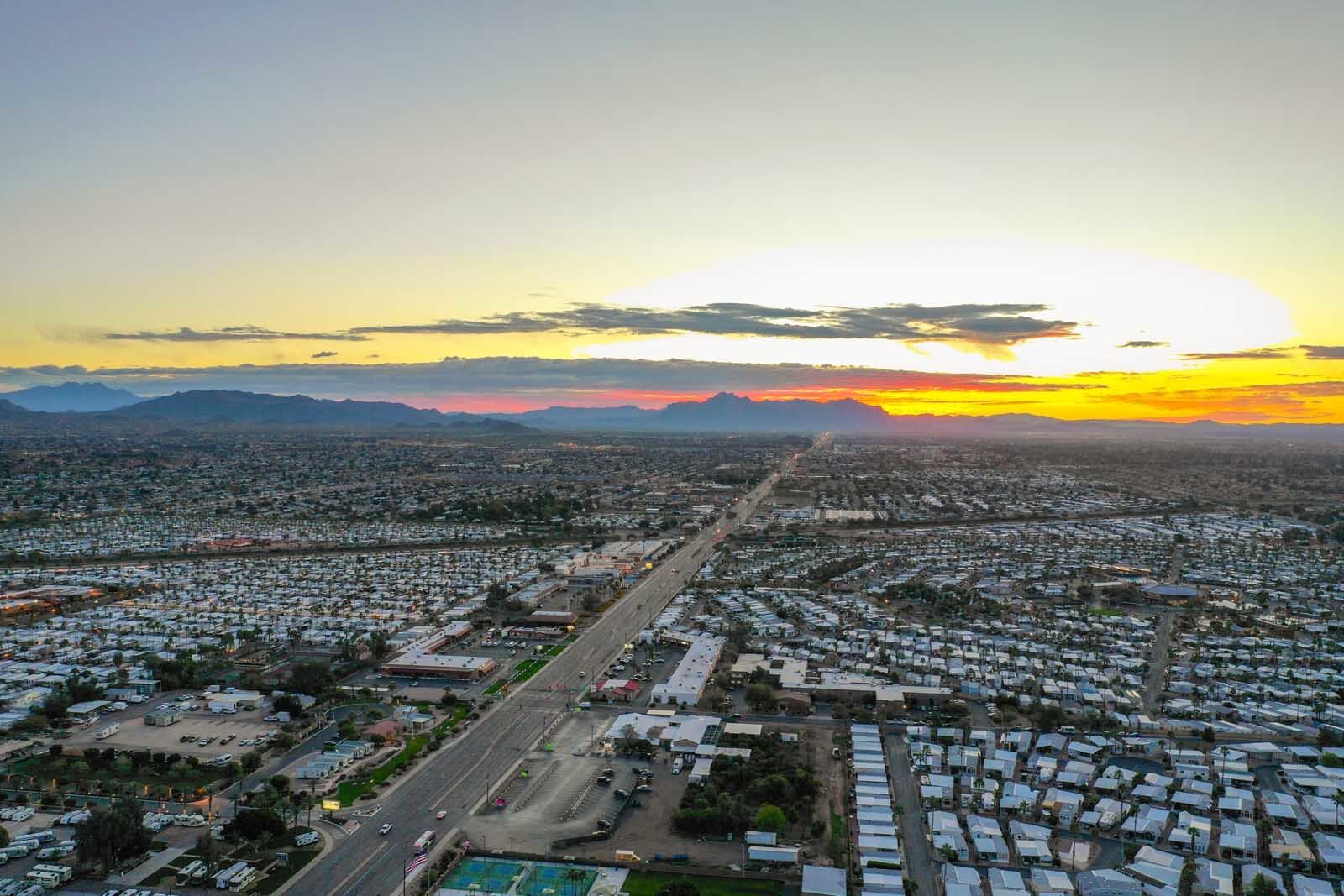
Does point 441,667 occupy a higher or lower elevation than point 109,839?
lower

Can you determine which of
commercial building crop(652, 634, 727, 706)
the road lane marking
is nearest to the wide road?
the road lane marking

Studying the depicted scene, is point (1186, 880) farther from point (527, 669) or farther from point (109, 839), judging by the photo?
point (109, 839)

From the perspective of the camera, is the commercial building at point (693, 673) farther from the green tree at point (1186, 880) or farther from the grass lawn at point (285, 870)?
the green tree at point (1186, 880)

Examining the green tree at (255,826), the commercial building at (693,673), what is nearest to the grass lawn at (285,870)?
the green tree at (255,826)

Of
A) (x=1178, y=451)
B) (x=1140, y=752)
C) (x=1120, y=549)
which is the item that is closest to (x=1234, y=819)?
(x=1140, y=752)

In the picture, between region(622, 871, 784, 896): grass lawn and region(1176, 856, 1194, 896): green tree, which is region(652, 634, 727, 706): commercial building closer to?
region(622, 871, 784, 896): grass lawn

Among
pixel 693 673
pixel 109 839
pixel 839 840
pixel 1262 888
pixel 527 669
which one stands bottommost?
pixel 527 669

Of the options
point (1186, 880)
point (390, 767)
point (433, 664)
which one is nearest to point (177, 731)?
point (390, 767)

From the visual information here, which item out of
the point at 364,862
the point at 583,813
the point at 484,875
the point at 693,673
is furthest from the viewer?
the point at 693,673
